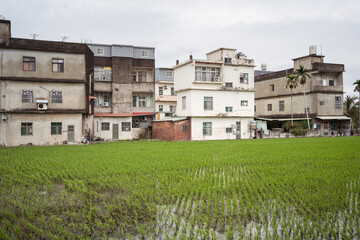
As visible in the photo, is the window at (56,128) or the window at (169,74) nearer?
the window at (56,128)

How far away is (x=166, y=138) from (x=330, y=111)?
1986 centimetres

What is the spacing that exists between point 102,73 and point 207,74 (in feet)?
35.7

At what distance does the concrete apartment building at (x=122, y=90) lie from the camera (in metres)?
32.5

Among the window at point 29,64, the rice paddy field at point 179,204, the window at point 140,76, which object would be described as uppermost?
the window at point 140,76

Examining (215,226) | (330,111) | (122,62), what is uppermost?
(122,62)

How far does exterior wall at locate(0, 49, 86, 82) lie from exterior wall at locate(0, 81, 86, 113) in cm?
61

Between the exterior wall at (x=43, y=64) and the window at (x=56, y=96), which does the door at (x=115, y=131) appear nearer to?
the exterior wall at (x=43, y=64)

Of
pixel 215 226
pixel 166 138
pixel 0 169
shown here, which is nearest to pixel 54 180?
pixel 0 169

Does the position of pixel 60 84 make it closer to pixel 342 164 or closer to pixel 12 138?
pixel 12 138

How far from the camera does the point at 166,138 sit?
31.0 meters

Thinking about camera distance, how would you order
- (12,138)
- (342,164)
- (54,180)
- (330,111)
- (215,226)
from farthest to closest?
1. (330,111)
2. (12,138)
3. (342,164)
4. (54,180)
5. (215,226)

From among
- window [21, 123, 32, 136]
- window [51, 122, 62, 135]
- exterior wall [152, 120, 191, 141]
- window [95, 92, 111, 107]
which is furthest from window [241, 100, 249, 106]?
window [21, 123, 32, 136]

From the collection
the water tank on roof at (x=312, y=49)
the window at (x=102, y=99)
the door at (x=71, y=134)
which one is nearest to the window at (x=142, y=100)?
the window at (x=102, y=99)

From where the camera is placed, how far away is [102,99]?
34.8 meters
